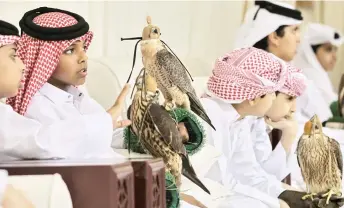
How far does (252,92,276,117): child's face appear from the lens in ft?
10.0

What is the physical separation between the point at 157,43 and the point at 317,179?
2.92ft

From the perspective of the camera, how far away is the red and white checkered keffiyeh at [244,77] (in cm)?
302

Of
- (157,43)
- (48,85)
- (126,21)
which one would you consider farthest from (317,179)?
(126,21)

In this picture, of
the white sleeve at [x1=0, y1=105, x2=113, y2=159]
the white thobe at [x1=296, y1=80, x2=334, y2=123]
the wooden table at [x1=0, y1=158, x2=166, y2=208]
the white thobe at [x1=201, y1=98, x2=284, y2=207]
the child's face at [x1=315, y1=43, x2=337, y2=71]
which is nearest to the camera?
the wooden table at [x1=0, y1=158, x2=166, y2=208]

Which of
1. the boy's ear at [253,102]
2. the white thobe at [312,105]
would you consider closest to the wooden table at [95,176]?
the boy's ear at [253,102]

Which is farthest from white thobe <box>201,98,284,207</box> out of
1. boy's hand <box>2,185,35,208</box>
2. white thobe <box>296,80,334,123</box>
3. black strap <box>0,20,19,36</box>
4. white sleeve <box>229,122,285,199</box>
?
white thobe <box>296,80,334,123</box>

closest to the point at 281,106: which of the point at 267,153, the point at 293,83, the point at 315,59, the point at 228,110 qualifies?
the point at 293,83

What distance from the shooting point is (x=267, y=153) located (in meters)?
3.37

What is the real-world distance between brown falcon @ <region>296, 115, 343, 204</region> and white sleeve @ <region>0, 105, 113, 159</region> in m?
0.92

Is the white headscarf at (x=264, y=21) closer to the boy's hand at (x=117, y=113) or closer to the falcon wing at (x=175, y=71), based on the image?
the falcon wing at (x=175, y=71)

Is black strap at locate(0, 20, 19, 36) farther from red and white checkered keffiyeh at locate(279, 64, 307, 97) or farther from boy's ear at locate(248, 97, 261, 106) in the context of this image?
red and white checkered keffiyeh at locate(279, 64, 307, 97)

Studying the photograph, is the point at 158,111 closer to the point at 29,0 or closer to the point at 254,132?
the point at 254,132

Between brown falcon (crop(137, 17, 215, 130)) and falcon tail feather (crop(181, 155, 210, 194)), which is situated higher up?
brown falcon (crop(137, 17, 215, 130))

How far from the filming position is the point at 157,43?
2.39 metres
